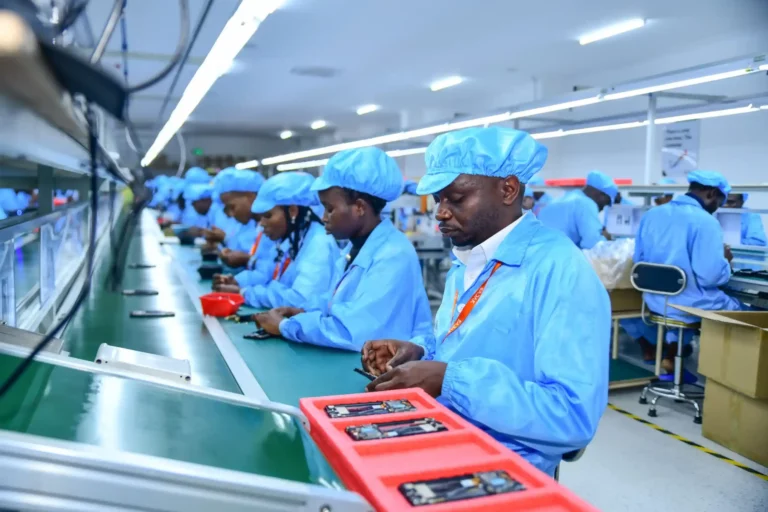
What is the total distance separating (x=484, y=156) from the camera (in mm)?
1425

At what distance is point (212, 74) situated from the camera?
395 cm

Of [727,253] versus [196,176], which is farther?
[196,176]

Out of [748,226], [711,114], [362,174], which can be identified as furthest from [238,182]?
[711,114]

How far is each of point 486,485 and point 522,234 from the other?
0.75 meters

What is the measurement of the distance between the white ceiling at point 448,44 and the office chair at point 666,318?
322cm

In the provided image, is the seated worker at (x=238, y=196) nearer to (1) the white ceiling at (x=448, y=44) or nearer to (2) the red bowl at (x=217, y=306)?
(1) the white ceiling at (x=448, y=44)

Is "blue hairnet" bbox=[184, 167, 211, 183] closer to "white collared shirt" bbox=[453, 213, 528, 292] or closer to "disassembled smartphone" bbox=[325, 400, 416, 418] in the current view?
"white collared shirt" bbox=[453, 213, 528, 292]

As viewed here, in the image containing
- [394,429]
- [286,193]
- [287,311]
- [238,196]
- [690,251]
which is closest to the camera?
[394,429]

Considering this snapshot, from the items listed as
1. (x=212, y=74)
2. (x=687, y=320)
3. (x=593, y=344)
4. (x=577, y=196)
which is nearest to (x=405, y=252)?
(x=593, y=344)

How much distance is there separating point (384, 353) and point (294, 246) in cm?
167

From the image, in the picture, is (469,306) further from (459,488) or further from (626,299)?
(626,299)

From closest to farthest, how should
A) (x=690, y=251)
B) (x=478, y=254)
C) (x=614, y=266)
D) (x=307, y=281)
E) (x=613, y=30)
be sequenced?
1. (x=478, y=254)
2. (x=307, y=281)
3. (x=690, y=251)
4. (x=614, y=266)
5. (x=613, y=30)

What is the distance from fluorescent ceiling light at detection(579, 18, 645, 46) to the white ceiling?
13 centimetres

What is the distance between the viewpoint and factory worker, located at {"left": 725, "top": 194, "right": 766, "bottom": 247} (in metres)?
5.63
